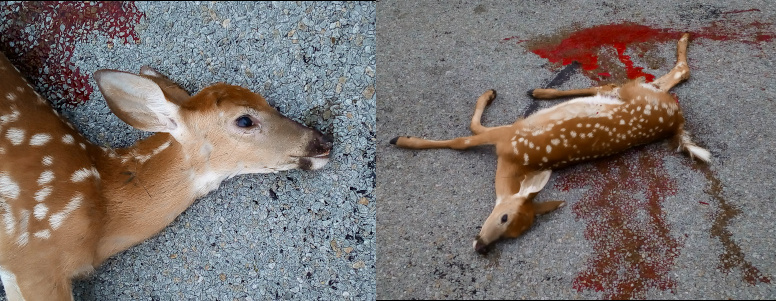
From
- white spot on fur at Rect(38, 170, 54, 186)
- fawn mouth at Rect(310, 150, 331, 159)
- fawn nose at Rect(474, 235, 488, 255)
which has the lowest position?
fawn nose at Rect(474, 235, 488, 255)

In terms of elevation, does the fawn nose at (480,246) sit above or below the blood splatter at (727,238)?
above

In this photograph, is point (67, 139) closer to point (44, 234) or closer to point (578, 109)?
point (44, 234)

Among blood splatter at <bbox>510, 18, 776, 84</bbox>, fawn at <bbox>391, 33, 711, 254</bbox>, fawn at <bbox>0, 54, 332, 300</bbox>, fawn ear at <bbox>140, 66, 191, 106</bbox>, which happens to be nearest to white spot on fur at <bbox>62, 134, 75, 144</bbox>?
fawn at <bbox>0, 54, 332, 300</bbox>

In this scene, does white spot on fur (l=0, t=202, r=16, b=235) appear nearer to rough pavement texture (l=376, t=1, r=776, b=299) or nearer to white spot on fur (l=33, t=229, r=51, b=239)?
white spot on fur (l=33, t=229, r=51, b=239)

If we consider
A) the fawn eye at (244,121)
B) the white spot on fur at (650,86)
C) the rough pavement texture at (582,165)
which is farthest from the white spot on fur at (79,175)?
the white spot on fur at (650,86)

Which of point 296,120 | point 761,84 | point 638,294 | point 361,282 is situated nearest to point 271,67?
point 296,120

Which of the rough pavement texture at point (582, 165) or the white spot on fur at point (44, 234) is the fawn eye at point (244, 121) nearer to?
the rough pavement texture at point (582, 165)
